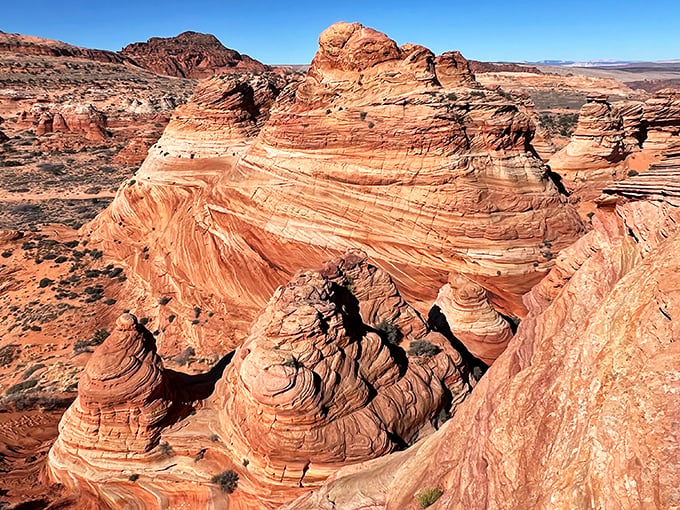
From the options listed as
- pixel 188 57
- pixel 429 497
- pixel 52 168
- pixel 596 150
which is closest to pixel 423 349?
pixel 429 497

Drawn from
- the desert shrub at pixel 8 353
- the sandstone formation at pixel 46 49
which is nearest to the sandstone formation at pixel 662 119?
the desert shrub at pixel 8 353

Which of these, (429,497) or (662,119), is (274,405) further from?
(662,119)

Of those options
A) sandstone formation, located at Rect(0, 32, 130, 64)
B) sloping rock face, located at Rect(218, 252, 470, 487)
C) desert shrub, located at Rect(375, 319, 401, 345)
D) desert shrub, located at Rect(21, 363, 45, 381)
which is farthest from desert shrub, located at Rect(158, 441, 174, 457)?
sandstone formation, located at Rect(0, 32, 130, 64)

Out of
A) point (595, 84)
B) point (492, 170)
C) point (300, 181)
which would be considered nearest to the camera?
point (492, 170)

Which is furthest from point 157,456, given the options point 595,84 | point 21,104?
point 595,84

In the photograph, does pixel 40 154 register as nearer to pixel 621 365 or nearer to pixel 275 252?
pixel 275 252

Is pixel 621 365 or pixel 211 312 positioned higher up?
pixel 621 365
